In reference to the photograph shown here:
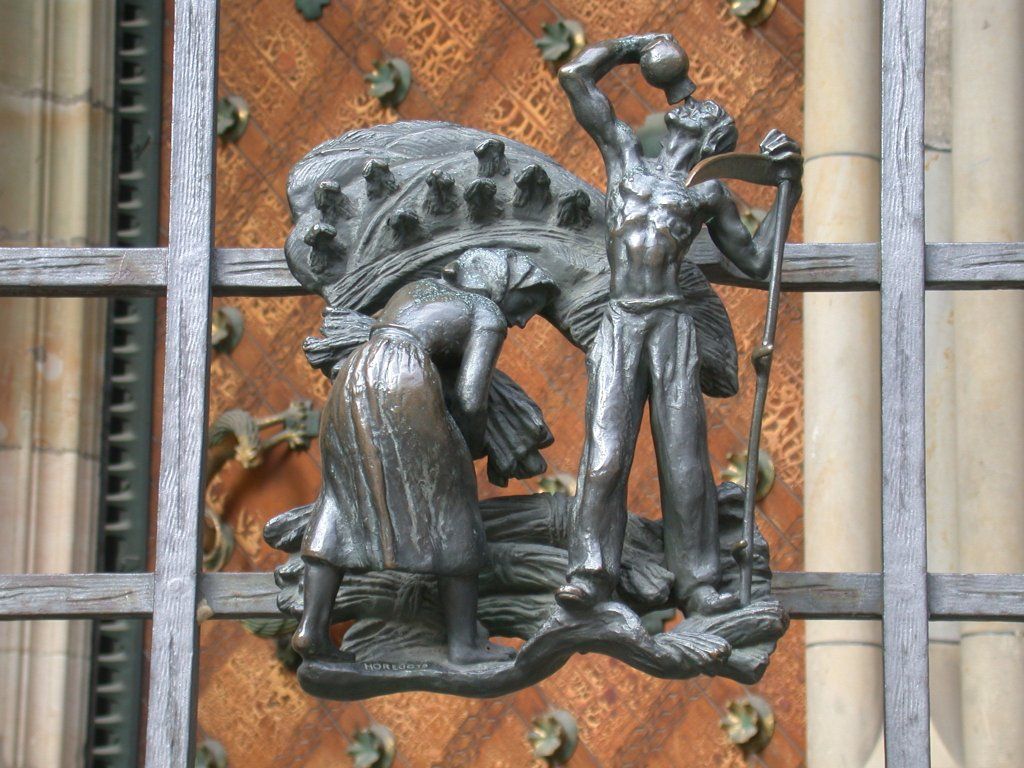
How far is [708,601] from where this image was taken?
313 centimetres

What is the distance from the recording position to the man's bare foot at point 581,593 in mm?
3059

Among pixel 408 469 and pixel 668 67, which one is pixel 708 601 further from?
pixel 668 67

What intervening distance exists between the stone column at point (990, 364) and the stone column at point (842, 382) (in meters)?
0.16

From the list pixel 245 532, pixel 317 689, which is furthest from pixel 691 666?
pixel 245 532

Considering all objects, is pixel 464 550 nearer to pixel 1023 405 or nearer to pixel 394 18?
pixel 1023 405

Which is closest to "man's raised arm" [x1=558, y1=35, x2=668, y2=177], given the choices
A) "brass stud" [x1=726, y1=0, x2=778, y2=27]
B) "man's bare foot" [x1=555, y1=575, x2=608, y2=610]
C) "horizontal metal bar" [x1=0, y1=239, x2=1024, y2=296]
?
"horizontal metal bar" [x1=0, y1=239, x2=1024, y2=296]

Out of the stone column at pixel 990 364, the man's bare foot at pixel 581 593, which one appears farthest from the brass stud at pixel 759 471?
the man's bare foot at pixel 581 593

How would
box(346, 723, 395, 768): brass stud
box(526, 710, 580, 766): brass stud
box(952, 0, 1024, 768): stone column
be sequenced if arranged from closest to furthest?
box(952, 0, 1024, 768): stone column → box(526, 710, 580, 766): brass stud → box(346, 723, 395, 768): brass stud

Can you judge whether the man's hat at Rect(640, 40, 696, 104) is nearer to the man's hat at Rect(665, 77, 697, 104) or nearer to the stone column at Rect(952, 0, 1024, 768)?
the man's hat at Rect(665, 77, 697, 104)

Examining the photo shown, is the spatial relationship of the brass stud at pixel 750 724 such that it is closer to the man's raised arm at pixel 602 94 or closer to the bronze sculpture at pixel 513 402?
the bronze sculpture at pixel 513 402

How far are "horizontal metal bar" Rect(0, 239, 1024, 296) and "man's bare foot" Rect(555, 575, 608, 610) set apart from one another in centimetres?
49

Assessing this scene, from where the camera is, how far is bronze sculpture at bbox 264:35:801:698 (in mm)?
3115

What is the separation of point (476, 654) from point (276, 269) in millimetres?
570

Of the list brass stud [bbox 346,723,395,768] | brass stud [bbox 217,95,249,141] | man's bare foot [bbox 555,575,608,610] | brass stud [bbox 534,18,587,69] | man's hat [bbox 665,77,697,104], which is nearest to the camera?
man's bare foot [bbox 555,575,608,610]
